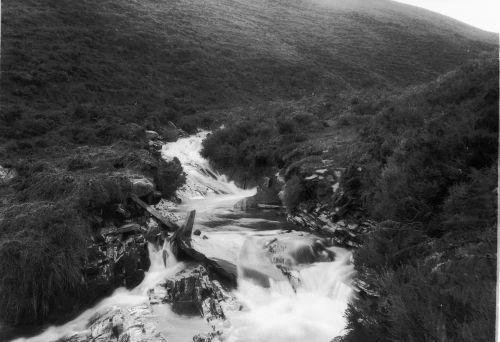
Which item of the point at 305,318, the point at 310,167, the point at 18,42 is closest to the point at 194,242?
the point at 305,318

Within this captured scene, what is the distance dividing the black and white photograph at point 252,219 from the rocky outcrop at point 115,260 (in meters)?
0.03

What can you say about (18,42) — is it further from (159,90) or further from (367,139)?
(367,139)

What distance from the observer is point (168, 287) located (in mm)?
6480

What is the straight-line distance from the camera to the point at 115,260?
6.99 meters

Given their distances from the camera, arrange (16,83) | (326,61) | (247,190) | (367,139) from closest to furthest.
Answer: (367,139) → (247,190) → (16,83) → (326,61)

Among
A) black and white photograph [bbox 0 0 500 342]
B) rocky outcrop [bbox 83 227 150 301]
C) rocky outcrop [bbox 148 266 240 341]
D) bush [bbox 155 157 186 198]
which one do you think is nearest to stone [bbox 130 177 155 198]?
black and white photograph [bbox 0 0 500 342]

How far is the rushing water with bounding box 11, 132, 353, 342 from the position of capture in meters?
5.66

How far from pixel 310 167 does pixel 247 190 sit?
361 cm

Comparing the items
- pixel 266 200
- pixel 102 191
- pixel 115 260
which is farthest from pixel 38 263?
pixel 266 200

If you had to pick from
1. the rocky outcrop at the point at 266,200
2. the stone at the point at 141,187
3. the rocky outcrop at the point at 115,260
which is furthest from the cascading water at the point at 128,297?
the rocky outcrop at the point at 266,200

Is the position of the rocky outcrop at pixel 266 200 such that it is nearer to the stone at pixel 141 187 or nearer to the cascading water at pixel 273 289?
the cascading water at pixel 273 289

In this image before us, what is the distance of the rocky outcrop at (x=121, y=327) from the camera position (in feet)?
17.7

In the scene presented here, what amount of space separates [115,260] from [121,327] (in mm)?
1644

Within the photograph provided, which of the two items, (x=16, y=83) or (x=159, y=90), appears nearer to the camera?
(x=16, y=83)
